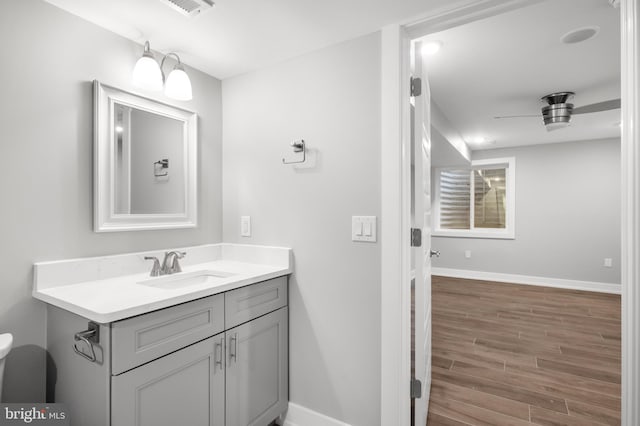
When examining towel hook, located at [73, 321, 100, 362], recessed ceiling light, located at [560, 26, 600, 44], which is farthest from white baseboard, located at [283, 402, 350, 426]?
recessed ceiling light, located at [560, 26, 600, 44]

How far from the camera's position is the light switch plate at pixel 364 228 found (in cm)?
164

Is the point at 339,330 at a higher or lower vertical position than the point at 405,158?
lower

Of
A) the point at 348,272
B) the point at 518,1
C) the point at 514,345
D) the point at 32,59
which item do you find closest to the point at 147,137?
the point at 32,59

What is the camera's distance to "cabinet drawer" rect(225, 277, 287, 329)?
156 cm

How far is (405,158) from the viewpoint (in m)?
1.56

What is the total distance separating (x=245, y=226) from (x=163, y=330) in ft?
3.08

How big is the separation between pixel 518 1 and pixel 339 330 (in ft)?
5.57

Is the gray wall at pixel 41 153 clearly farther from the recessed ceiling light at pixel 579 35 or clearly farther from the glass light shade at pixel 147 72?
the recessed ceiling light at pixel 579 35

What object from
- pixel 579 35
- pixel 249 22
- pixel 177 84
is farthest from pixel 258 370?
pixel 579 35

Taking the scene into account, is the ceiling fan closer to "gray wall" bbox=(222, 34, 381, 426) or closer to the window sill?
"gray wall" bbox=(222, 34, 381, 426)

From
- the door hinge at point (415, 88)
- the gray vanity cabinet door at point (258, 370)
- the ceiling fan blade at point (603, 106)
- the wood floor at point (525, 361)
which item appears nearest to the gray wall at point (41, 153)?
the gray vanity cabinet door at point (258, 370)

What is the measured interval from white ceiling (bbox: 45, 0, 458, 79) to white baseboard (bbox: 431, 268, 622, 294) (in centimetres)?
527

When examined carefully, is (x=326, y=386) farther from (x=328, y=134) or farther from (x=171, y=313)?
(x=328, y=134)

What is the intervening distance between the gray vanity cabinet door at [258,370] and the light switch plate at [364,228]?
2.08ft
